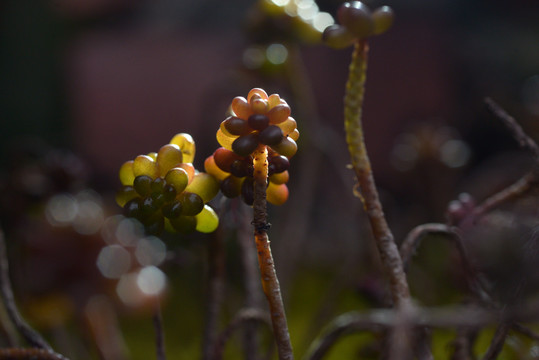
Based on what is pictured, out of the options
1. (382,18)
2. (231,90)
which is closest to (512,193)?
(382,18)

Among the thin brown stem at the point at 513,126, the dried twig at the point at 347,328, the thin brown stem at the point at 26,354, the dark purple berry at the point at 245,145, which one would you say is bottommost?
the thin brown stem at the point at 26,354

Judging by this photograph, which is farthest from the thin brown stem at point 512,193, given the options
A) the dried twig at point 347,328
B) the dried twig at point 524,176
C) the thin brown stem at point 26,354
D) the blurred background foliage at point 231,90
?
the blurred background foliage at point 231,90

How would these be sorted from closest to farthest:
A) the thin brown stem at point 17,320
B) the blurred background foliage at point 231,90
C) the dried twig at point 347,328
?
1. the dried twig at point 347,328
2. the thin brown stem at point 17,320
3. the blurred background foliage at point 231,90

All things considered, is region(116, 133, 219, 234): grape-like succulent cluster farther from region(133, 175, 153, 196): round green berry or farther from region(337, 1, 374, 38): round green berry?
region(337, 1, 374, 38): round green berry

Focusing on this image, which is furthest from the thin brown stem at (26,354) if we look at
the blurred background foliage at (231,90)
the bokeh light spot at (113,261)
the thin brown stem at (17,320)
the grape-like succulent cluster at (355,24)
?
the blurred background foliage at (231,90)

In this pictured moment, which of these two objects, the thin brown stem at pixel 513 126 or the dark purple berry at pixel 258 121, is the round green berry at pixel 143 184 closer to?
the dark purple berry at pixel 258 121

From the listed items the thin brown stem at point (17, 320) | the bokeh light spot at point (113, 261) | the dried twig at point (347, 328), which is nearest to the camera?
the dried twig at point (347, 328)

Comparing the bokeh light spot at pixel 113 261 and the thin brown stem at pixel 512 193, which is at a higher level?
the thin brown stem at pixel 512 193

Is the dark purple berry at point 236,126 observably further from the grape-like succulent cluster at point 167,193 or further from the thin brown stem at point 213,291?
the thin brown stem at point 213,291

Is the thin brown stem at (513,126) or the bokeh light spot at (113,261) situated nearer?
the thin brown stem at (513,126)
